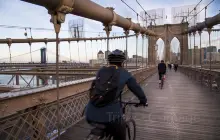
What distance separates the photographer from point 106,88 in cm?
223

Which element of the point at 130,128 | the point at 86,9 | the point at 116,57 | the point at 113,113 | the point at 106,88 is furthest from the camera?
the point at 86,9

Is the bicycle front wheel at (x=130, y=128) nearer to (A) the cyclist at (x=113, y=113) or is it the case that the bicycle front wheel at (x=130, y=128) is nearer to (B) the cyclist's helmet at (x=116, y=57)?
(A) the cyclist at (x=113, y=113)

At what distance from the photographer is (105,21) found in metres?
4.98

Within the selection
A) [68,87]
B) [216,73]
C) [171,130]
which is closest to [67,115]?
[68,87]

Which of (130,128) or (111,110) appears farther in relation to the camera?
(130,128)

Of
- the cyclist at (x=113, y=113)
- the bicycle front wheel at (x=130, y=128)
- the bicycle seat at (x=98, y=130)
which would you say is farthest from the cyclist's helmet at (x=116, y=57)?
the bicycle front wheel at (x=130, y=128)

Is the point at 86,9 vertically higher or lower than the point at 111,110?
higher

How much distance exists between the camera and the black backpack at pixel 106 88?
2234 millimetres

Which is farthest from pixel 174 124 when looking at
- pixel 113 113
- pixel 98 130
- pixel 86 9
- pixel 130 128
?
pixel 86 9

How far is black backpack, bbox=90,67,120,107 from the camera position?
223 centimetres

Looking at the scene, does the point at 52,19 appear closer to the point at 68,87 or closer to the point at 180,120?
the point at 68,87

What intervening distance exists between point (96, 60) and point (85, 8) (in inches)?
1252

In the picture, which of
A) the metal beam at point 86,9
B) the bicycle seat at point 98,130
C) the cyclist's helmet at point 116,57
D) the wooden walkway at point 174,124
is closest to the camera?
the bicycle seat at point 98,130

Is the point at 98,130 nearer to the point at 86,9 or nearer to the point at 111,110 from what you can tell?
the point at 111,110
